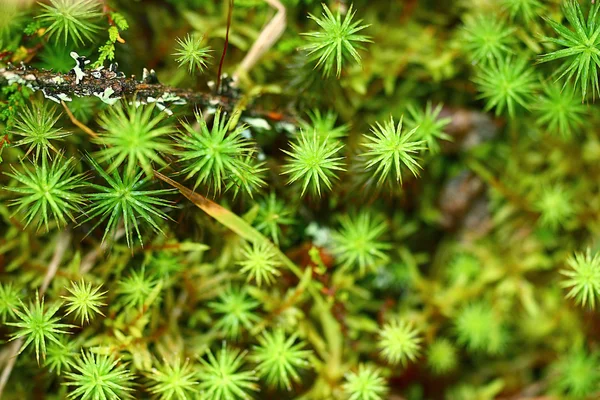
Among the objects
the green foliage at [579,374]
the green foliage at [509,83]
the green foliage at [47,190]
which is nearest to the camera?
the green foliage at [47,190]

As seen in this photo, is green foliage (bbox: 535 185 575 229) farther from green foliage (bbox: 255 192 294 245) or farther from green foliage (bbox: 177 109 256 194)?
green foliage (bbox: 177 109 256 194)

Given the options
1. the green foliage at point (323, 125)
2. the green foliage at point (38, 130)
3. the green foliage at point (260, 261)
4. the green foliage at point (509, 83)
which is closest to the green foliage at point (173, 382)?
the green foliage at point (260, 261)

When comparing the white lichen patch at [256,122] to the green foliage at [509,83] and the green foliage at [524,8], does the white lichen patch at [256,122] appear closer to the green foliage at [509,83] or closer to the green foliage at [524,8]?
the green foliage at [509,83]

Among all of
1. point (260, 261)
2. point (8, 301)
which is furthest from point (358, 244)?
point (8, 301)

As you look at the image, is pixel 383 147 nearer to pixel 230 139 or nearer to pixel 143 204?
pixel 230 139

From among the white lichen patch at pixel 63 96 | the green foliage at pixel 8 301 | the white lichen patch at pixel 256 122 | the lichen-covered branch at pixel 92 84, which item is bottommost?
the green foliage at pixel 8 301
